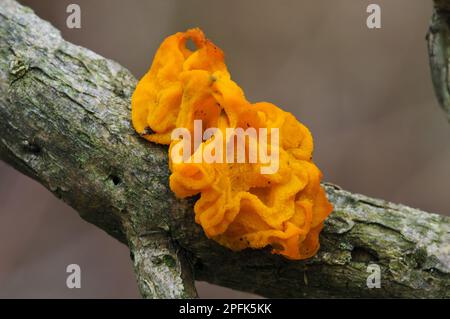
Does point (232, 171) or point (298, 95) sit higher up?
point (298, 95)

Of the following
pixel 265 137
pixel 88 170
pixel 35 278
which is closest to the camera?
pixel 265 137

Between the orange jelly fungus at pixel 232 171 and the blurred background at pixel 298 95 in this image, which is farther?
the blurred background at pixel 298 95

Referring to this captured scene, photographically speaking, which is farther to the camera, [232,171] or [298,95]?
[298,95]

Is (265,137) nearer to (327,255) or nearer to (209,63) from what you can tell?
(209,63)

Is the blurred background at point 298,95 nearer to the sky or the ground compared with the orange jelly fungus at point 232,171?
nearer to the sky
